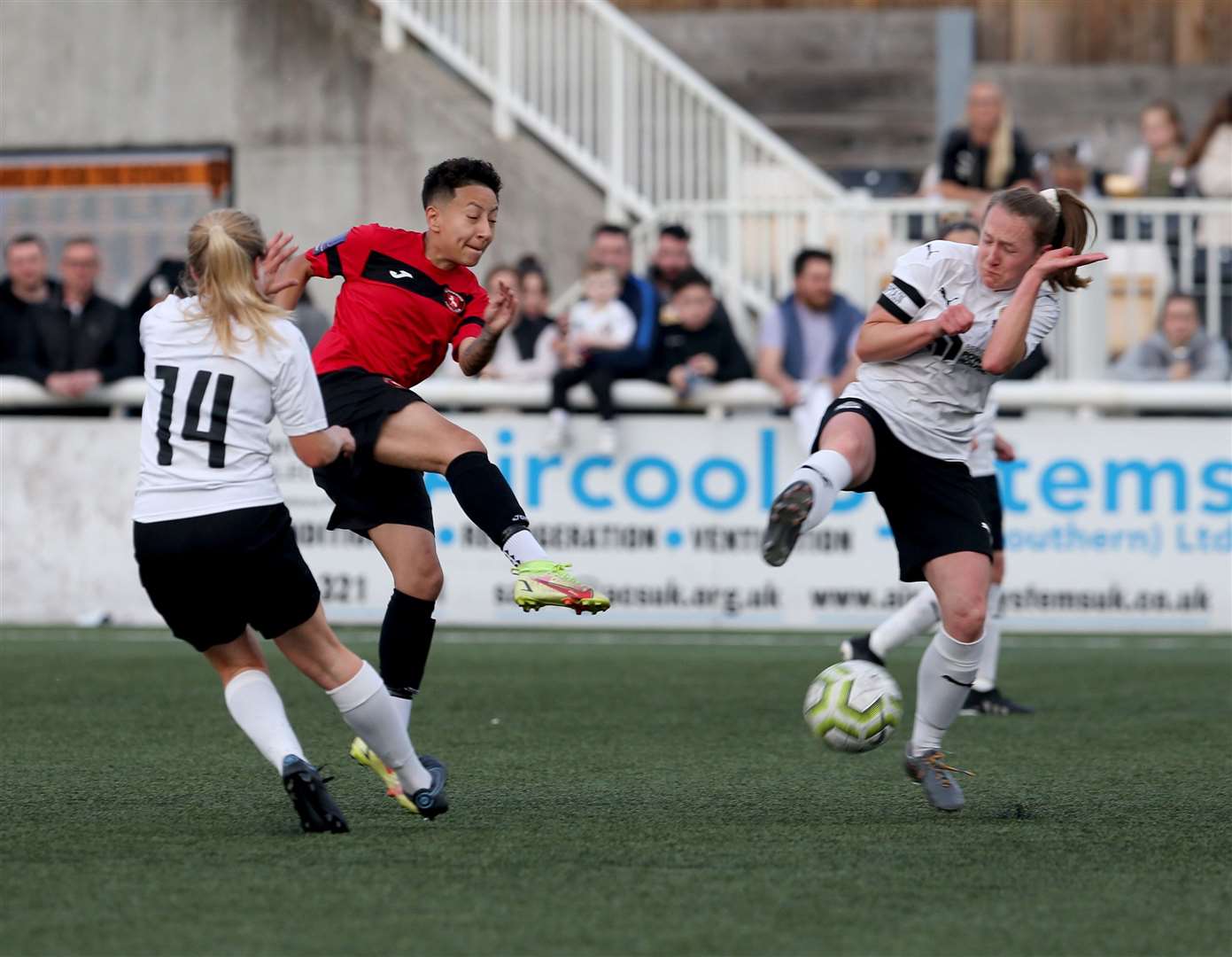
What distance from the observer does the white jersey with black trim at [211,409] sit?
5.45 m

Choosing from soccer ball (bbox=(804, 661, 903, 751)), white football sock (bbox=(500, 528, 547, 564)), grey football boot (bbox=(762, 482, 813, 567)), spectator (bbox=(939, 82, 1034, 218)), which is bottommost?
soccer ball (bbox=(804, 661, 903, 751))

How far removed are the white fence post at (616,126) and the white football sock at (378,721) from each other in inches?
383

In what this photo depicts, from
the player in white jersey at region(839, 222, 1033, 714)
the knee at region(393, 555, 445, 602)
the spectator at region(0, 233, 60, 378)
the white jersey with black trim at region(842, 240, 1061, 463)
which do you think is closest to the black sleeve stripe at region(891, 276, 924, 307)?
the white jersey with black trim at region(842, 240, 1061, 463)

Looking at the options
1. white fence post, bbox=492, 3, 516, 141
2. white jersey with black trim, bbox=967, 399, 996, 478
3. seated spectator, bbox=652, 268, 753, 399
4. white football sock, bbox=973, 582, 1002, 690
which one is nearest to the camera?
white jersey with black trim, bbox=967, 399, 996, 478

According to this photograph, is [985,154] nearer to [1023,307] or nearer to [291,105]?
[291,105]

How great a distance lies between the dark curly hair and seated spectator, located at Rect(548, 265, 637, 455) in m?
5.83

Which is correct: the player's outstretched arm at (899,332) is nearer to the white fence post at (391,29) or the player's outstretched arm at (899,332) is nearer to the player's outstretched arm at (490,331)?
the player's outstretched arm at (490,331)

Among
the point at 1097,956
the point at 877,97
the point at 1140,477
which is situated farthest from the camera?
the point at 877,97

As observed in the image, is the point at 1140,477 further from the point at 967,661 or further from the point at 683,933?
the point at 683,933

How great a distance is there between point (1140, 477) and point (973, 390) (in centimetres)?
625

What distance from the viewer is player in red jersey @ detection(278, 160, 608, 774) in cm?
631

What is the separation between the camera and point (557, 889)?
4.91 meters

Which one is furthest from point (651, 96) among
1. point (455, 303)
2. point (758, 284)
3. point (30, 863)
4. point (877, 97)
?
point (30, 863)

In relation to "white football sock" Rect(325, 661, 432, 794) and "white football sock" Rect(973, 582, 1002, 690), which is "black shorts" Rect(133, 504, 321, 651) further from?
"white football sock" Rect(973, 582, 1002, 690)
